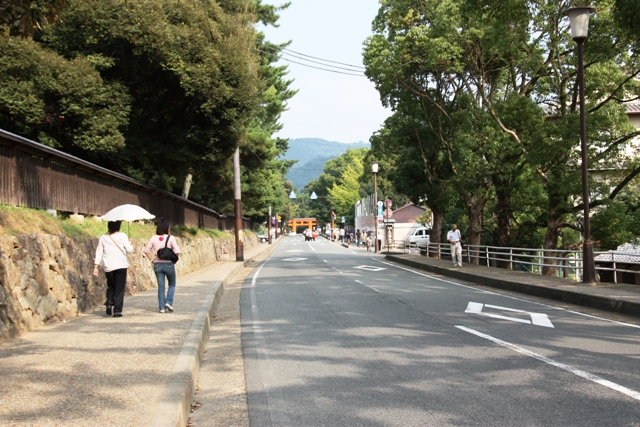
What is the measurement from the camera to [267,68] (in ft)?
128

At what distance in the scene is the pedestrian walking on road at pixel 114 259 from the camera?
10.3 meters

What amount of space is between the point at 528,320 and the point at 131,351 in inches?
262

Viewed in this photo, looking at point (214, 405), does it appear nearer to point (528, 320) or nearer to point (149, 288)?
point (528, 320)

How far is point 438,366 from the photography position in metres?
6.86

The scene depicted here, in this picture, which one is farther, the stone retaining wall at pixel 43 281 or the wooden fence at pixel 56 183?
the wooden fence at pixel 56 183

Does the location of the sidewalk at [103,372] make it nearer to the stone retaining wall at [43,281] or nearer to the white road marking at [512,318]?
the stone retaining wall at [43,281]

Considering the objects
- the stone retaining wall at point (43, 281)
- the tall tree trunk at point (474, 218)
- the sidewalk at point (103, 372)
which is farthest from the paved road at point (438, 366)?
the tall tree trunk at point (474, 218)

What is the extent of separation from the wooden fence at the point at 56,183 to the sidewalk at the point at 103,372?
3.01 meters

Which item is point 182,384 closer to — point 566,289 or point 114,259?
point 114,259

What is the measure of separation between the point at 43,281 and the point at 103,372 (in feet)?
13.8

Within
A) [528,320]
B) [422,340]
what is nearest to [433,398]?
[422,340]

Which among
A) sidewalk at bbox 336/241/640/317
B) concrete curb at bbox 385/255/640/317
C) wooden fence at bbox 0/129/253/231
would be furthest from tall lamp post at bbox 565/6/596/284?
wooden fence at bbox 0/129/253/231

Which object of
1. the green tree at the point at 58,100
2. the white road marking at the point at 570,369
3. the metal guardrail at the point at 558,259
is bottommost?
the white road marking at the point at 570,369

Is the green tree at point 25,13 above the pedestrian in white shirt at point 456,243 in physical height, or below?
above
